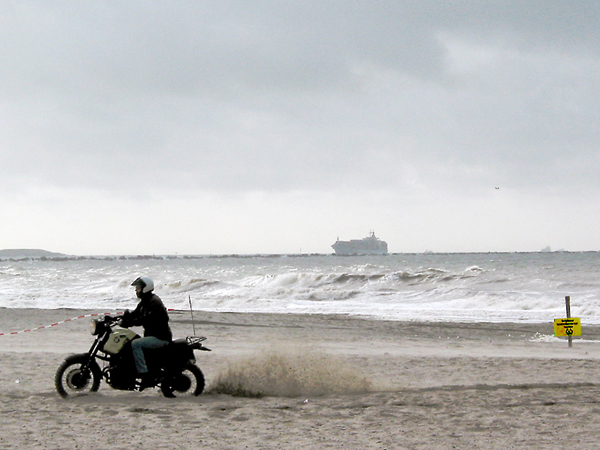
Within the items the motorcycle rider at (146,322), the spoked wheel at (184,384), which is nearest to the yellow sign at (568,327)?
the spoked wheel at (184,384)

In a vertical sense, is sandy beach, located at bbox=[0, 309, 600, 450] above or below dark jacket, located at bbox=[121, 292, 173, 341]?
below

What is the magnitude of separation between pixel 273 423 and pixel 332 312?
63.9ft

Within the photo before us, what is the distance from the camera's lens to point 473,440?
6.03 metres

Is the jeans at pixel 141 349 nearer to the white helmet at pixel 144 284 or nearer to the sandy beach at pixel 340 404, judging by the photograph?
the sandy beach at pixel 340 404

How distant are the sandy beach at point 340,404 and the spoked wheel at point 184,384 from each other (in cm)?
12

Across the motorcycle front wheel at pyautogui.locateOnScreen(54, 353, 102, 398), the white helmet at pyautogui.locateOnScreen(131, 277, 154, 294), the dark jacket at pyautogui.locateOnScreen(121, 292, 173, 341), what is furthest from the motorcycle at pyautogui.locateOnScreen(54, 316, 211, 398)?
the white helmet at pyautogui.locateOnScreen(131, 277, 154, 294)

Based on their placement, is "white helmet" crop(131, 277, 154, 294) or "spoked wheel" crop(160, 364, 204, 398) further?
"spoked wheel" crop(160, 364, 204, 398)

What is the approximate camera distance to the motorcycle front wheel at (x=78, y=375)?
25.7ft

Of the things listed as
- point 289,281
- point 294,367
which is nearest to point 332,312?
point 294,367

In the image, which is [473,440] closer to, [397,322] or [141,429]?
[141,429]

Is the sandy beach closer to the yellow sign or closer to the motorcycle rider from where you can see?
the motorcycle rider

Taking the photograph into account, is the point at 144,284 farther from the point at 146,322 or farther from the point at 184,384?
the point at 184,384

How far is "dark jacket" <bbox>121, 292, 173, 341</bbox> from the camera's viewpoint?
742cm

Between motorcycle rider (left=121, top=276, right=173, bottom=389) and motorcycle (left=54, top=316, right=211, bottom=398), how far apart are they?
0.07 metres
